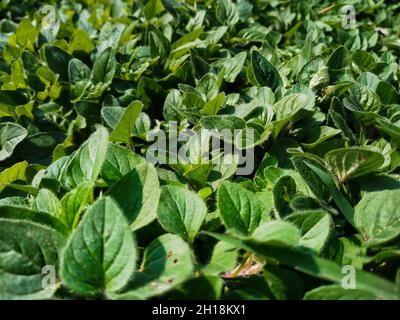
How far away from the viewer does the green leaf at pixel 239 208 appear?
115 centimetres

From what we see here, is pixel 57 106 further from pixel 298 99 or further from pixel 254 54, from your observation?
pixel 298 99

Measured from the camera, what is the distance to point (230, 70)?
2074 millimetres

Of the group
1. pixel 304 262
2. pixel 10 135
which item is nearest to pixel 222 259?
pixel 304 262

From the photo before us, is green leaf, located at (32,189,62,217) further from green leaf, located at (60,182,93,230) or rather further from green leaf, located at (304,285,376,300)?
green leaf, located at (304,285,376,300)

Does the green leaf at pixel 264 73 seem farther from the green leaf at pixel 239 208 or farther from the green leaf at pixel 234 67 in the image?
the green leaf at pixel 239 208

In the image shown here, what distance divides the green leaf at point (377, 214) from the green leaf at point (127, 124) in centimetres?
74

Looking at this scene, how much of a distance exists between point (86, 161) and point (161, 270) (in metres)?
0.47

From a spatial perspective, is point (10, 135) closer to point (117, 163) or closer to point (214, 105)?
point (117, 163)

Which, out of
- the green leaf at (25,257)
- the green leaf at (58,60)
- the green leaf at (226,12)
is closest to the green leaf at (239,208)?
the green leaf at (25,257)

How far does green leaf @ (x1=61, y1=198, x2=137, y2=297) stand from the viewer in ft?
3.18

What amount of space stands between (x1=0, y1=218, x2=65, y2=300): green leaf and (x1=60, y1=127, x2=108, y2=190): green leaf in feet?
Result: 0.81

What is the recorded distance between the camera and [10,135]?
1.80 metres

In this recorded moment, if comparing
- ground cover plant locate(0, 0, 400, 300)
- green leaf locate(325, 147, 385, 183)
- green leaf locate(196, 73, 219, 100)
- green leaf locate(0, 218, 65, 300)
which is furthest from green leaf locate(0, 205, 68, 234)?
green leaf locate(196, 73, 219, 100)
